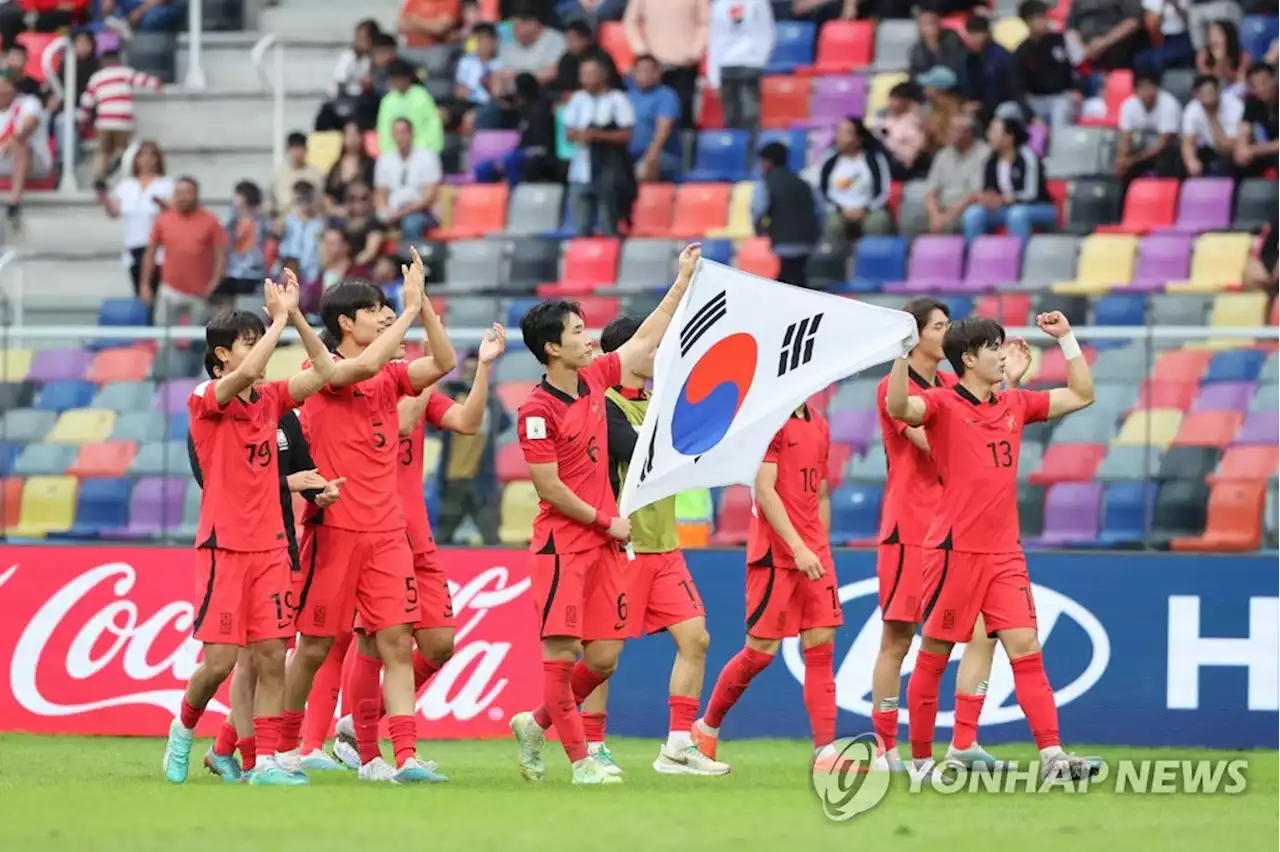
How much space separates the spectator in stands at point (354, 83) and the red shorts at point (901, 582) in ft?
37.7

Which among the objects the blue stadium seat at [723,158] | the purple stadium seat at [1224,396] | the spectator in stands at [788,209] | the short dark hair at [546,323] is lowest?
the purple stadium seat at [1224,396]

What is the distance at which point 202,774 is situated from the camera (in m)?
11.1

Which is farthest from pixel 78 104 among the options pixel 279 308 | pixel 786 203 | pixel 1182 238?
pixel 279 308

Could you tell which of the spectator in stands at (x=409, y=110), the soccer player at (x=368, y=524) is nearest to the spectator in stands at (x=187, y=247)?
the spectator in stands at (x=409, y=110)

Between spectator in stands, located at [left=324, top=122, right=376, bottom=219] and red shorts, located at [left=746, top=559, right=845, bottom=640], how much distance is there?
10169 millimetres

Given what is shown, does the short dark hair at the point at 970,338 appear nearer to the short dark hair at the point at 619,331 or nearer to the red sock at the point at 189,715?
the short dark hair at the point at 619,331

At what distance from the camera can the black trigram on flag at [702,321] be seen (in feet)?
34.6

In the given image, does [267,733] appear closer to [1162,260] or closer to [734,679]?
[734,679]

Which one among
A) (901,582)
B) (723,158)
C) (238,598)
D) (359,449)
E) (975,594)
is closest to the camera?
(238,598)

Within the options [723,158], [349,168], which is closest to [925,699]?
[723,158]

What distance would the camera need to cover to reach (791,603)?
11.1 meters

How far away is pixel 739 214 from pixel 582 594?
10.1 metres

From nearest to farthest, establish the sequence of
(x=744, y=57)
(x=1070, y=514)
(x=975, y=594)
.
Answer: (x=975, y=594) < (x=1070, y=514) < (x=744, y=57)

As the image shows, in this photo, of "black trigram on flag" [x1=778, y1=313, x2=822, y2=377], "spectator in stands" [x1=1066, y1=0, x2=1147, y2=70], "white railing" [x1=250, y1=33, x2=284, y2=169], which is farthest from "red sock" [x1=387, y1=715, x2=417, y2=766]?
"white railing" [x1=250, y1=33, x2=284, y2=169]
